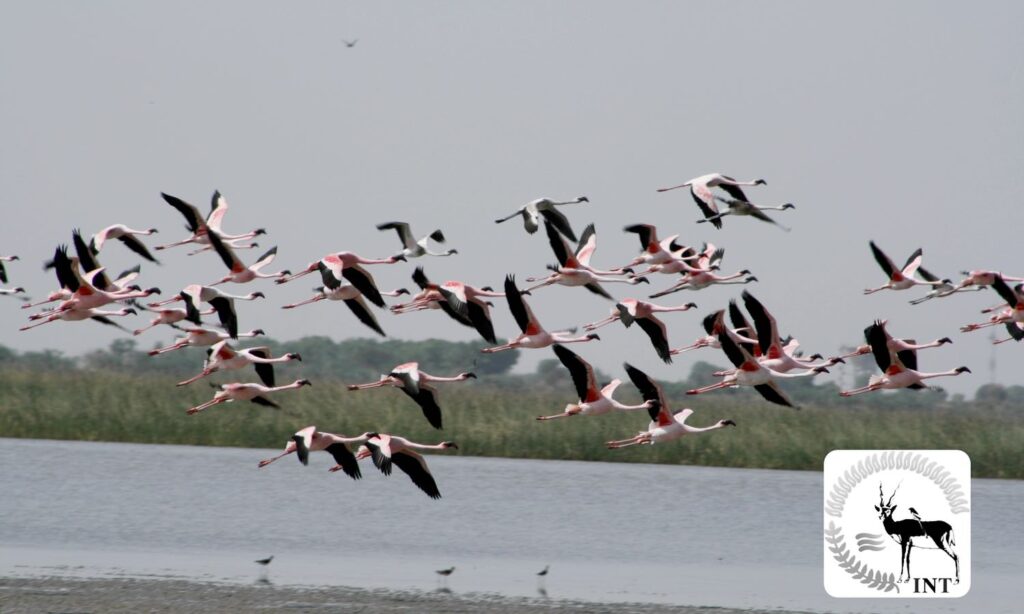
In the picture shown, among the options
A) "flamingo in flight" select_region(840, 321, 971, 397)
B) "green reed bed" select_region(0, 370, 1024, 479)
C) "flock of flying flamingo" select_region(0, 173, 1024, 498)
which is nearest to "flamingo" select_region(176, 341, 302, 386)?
"flock of flying flamingo" select_region(0, 173, 1024, 498)

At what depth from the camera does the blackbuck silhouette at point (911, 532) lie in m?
18.0

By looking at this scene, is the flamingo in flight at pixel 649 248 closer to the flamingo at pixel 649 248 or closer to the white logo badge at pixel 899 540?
the flamingo at pixel 649 248

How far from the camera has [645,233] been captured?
18.9 m

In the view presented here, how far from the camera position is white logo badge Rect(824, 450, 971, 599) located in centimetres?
1819

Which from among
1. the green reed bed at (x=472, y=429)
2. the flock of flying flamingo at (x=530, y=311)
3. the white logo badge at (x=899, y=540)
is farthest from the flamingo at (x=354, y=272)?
the green reed bed at (x=472, y=429)

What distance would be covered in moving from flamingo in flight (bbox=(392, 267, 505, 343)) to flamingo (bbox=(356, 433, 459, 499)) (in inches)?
54.5

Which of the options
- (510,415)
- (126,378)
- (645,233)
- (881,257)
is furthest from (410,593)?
(126,378)

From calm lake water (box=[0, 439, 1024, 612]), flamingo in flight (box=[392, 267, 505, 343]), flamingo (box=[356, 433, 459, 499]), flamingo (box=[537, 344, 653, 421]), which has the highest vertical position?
flamingo in flight (box=[392, 267, 505, 343])

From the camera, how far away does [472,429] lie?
28.1m

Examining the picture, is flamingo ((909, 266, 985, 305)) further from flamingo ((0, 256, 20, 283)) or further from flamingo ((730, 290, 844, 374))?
flamingo ((0, 256, 20, 283))

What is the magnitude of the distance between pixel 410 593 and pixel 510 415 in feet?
40.5

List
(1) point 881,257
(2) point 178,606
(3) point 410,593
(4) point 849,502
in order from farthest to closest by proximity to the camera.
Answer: (4) point 849,502, (1) point 881,257, (3) point 410,593, (2) point 178,606

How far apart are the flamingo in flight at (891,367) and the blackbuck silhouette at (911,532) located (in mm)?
1861

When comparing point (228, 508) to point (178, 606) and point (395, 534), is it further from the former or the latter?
point (178, 606)
